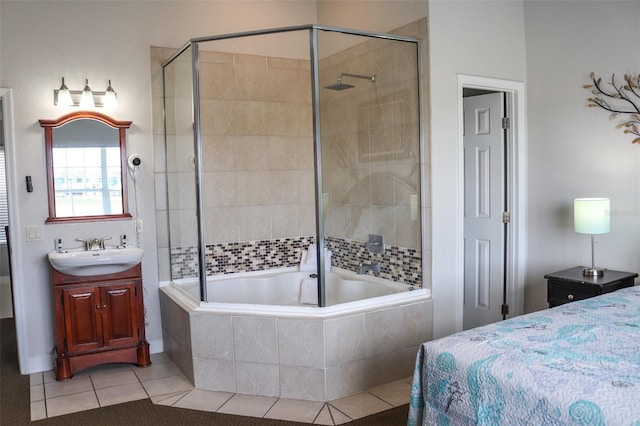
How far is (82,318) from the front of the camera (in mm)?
3678

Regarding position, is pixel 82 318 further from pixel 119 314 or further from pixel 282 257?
pixel 282 257

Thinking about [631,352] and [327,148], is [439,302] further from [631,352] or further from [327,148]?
[631,352]

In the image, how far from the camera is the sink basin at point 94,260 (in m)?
3.52

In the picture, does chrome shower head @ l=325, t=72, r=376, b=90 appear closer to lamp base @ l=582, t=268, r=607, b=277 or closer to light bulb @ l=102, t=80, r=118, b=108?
light bulb @ l=102, t=80, r=118, b=108

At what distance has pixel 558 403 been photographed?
62.9 inches

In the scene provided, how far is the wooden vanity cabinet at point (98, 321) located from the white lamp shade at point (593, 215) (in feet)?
9.75

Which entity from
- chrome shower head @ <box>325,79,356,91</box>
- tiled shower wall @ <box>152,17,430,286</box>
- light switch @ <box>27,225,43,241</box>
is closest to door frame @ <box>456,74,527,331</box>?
A: tiled shower wall @ <box>152,17,430,286</box>

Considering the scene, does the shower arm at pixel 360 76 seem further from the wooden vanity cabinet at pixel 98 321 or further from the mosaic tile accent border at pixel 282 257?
the wooden vanity cabinet at pixel 98 321

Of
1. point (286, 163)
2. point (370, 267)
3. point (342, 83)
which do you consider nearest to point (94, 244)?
point (286, 163)

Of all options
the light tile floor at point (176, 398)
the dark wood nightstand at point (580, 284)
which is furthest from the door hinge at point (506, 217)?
the light tile floor at point (176, 398)

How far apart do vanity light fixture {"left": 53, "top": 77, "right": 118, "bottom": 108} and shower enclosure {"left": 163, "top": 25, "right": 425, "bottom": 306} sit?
0.38 metres

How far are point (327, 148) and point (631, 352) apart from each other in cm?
203

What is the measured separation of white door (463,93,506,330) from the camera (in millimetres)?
4156

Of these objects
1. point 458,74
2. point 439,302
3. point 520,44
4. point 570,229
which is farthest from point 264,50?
point 570,229
